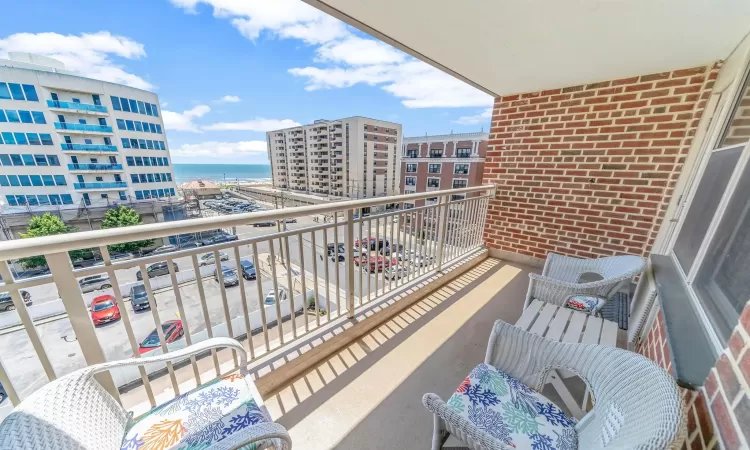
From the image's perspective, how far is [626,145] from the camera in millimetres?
2457

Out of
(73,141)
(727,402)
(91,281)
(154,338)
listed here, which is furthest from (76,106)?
(727,402)

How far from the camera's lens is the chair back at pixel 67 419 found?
639 millimetres

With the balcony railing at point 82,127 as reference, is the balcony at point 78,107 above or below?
above

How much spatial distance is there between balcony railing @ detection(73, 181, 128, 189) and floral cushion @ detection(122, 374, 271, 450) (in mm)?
20836

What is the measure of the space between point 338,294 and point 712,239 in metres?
2.18

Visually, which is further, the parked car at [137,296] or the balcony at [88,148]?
the balcony at [88,148]

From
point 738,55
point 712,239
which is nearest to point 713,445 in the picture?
point 712,239

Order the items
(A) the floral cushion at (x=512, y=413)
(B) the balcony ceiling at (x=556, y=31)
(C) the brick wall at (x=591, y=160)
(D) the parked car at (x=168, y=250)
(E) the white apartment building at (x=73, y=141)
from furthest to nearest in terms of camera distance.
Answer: (E) the white apartment building at (x=73, y=141)
(C) the brick wall at (x=591, y=160)
(B) the balcony ceiling at (x=556, y=31)
(D) the parked car at (x=168, y=250)
(A) the floral cushion at (x=512, y=413)

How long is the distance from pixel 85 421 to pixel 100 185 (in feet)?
71.8

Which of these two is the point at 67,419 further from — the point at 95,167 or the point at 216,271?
the point at 95,167

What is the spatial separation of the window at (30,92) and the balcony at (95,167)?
11.7 ft

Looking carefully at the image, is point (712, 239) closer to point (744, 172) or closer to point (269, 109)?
point (744, 172)

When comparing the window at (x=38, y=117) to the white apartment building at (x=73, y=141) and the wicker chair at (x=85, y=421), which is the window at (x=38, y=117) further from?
the wicker chair at (x=85, y=421)

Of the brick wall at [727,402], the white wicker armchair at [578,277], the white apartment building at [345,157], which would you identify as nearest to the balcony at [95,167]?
the white apartment building at [345,157]
